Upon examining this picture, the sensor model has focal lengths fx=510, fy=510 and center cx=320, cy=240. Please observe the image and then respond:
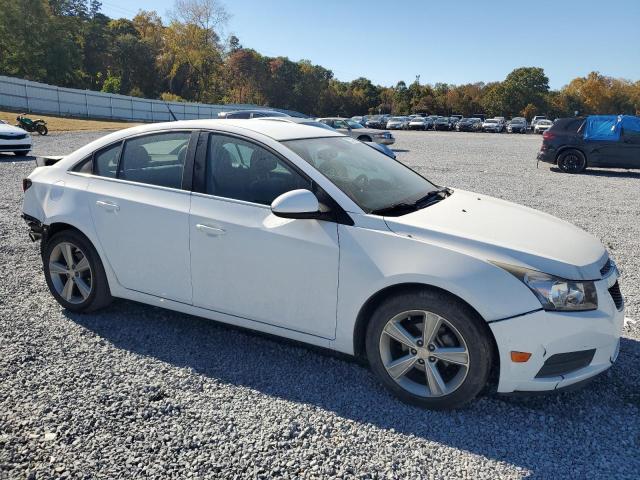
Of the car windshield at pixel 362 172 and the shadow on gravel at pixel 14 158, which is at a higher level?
the car windshield at pixel 362 172

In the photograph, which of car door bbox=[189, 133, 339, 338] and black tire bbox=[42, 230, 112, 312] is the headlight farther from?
black tire bbox=[42, 230, 112, 312]

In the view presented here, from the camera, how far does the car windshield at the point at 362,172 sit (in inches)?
131

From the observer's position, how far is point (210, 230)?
342 centimetres

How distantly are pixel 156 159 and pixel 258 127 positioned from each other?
2.83 feet

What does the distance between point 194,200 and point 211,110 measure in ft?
162

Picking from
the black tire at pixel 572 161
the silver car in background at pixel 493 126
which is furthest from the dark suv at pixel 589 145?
the silver car in background at pixel 493 126

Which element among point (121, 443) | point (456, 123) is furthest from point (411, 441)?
point (456, 123)

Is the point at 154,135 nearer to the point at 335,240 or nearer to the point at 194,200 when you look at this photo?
the point at 194,200

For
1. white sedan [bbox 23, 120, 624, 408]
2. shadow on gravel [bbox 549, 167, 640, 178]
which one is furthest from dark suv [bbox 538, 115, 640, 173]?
white sedan [bbox 23, 120, 624, 408]

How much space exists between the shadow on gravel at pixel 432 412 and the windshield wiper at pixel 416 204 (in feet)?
3.66

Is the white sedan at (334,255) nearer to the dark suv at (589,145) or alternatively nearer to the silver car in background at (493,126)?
the dark suv at (589,145)

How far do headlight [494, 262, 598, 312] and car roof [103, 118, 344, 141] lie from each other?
1779 mm

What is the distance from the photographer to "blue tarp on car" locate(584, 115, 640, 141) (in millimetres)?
14617

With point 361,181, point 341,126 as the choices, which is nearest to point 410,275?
point 361,181
